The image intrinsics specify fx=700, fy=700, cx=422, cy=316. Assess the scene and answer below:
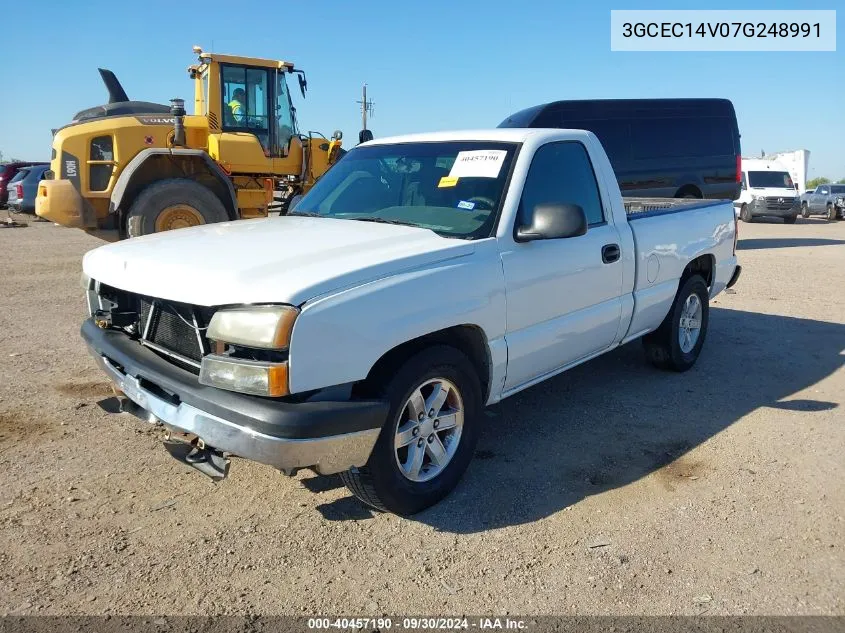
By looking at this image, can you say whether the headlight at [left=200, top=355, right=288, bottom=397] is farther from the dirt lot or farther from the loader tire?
the loader tire

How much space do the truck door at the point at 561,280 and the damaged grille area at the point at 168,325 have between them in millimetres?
1545

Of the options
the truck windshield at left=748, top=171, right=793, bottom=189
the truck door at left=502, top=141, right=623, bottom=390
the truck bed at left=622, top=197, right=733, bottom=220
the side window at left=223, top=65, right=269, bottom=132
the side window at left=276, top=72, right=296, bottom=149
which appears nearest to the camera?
the truck door at left=502, top=141, right=623, bottom=390


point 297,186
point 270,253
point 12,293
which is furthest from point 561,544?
point 297,186

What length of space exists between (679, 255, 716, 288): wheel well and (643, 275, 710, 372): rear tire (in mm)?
54

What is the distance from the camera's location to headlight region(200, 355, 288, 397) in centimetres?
272

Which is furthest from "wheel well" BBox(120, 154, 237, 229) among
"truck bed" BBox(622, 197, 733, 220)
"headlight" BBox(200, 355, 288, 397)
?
"headlight" BBox(200, 355, 288, 397)

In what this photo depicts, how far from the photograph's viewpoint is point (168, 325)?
3.31 meters

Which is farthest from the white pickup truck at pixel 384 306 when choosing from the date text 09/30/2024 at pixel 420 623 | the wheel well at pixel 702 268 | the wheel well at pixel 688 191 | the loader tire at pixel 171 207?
the wheel well at pixel 688 191

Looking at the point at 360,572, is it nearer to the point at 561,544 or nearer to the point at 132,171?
the point at 561,544

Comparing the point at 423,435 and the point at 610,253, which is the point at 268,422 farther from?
the point at 610,253

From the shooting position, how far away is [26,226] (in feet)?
63.2

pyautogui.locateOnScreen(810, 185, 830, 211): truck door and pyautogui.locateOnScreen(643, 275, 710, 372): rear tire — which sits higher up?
pyautogui.locateOnScreen(810, 185, 830, 211): truck door

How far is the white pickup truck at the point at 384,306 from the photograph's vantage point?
280 centimetres

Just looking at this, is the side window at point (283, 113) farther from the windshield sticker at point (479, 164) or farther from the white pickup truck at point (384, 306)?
the windshield sticker at point (479, 164)
